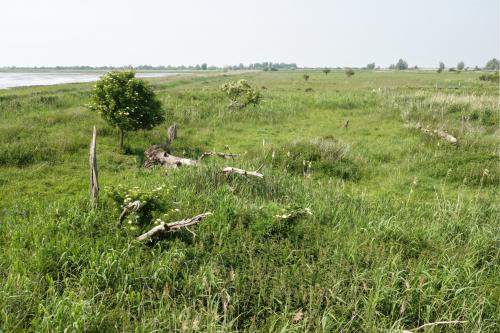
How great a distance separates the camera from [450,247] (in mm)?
6082

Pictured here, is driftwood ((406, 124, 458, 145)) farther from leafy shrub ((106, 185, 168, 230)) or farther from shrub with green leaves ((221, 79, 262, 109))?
leafy shrub ((106, 185, 168, 230))

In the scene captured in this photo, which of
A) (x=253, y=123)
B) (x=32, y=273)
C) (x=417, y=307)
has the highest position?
(x=253, y=123)

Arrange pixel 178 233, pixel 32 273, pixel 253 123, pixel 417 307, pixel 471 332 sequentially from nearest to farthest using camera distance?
pixel 471 332
pixel 417 307
pixel 32 273
pixel 178 233
pixel 253 123

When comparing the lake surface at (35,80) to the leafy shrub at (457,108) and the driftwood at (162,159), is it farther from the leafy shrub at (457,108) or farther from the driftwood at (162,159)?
the leafy shrub at (457,108)

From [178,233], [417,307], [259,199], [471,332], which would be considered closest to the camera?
[471,332]

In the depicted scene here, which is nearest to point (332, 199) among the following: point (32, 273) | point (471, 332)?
point (471, 332)

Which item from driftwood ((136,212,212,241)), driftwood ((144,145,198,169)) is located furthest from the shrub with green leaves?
driftwood ((136,212,212,241))

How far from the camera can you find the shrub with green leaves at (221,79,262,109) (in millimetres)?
23859

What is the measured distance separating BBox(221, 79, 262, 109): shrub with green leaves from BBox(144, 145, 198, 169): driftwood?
11.8m

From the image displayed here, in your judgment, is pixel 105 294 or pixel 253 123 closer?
pixel 105 294

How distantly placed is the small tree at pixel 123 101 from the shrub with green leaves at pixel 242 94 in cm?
1060

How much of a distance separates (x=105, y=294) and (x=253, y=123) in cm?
1737

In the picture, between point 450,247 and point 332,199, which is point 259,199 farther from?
point 450,247

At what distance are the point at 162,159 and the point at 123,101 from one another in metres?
3.34
